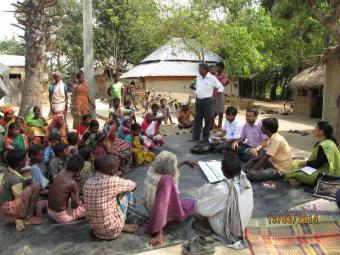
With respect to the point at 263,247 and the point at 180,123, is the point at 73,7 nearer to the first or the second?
the point at 180,123

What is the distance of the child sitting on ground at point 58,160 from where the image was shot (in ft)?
15.7

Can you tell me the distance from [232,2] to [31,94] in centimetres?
1583

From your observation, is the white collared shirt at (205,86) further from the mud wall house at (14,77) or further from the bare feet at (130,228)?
the mud wall house at (14,77)

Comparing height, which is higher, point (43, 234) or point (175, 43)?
point (175, 43)

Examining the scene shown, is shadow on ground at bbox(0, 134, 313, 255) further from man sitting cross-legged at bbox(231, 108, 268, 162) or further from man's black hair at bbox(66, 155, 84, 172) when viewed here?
man sitting cross-legged at bbox(231, 108, 268, 162)

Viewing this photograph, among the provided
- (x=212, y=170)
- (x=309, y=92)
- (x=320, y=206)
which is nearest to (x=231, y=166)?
(x=320, y=206)

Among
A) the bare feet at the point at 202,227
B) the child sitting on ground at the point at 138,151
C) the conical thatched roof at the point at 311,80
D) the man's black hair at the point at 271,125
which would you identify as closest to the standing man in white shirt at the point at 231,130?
the child sitting on ground at the point at 138,151

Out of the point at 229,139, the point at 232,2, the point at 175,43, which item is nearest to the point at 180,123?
the point at 229,139

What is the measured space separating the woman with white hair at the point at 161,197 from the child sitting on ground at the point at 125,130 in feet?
8.40

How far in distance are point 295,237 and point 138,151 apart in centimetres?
323

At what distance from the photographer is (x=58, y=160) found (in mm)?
4836

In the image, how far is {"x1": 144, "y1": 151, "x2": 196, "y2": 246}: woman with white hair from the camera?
3523mm

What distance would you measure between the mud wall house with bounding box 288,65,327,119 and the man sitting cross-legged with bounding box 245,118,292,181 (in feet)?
35.9

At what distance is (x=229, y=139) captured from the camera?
666cm
